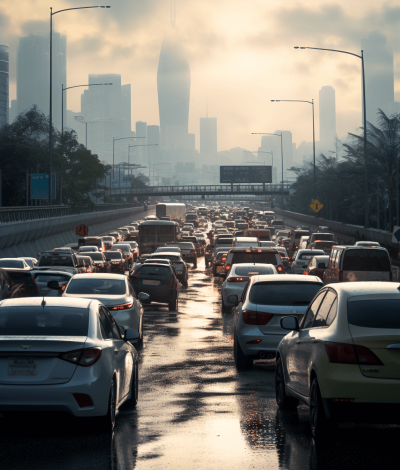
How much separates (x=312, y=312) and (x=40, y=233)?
152ft

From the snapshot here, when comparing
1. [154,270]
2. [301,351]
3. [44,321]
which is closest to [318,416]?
[301,351]

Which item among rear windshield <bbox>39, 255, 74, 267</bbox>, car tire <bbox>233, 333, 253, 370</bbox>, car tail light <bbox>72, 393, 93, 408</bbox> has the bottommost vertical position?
car tire <bbox>233, 333, 253, 370</bbox>

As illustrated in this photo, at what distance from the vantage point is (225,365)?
41.9 feet

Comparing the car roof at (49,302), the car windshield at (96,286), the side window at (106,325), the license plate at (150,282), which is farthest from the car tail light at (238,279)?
the car roof at (49,302)

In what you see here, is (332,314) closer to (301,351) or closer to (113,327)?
(301,351)

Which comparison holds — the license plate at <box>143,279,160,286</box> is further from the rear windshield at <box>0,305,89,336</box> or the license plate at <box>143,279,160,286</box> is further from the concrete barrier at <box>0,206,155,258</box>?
the concrete barrier at <box>0,206,155,258</box>

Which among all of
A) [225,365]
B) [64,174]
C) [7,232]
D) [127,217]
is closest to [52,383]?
[225,365]

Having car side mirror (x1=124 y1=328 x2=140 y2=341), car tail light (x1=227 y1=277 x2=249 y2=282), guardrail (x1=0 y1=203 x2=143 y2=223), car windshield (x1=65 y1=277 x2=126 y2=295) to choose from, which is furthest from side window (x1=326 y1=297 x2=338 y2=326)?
guardrail (x1=0 y1=203 x2=143 y2=223)

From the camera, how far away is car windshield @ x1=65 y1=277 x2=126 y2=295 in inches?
581

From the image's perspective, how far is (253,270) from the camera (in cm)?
1909

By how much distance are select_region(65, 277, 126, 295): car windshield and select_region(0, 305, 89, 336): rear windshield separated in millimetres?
6548

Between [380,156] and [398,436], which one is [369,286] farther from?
[380,156]

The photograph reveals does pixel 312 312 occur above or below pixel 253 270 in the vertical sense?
above

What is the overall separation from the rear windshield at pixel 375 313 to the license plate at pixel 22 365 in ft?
9.68
